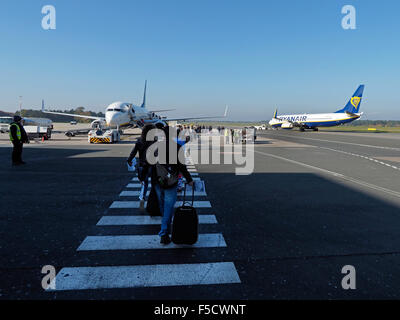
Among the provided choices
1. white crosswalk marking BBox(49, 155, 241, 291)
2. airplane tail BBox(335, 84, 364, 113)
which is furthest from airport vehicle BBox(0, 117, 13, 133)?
airplane tail BBox(335, 84, 364, 113)

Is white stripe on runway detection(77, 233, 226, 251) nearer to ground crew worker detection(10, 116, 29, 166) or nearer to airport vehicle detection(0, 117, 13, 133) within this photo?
ground crew worker detection(10, 116, 29, 166)

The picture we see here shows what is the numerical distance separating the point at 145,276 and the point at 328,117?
66.0 meters

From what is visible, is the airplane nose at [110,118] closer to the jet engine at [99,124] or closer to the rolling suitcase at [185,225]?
the jet engine at [99,124]

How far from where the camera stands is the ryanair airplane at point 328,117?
57656mm

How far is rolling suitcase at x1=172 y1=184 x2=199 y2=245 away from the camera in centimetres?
423

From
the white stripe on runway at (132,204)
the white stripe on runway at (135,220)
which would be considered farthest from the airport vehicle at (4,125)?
the white stripe on runway at (135,220)

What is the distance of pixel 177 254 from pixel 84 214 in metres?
2.81

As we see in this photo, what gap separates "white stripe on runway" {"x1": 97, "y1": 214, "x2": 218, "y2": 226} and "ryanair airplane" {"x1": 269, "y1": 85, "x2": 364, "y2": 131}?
6184cm

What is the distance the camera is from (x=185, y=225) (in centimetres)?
427

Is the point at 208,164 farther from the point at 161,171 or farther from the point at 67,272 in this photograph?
the point at 67,272

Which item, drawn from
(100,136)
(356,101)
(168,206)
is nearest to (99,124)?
(100,136)

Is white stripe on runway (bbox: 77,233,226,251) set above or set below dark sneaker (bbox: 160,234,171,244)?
below

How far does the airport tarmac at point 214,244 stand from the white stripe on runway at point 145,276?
13mm

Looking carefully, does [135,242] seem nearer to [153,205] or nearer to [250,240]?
[153,205]
